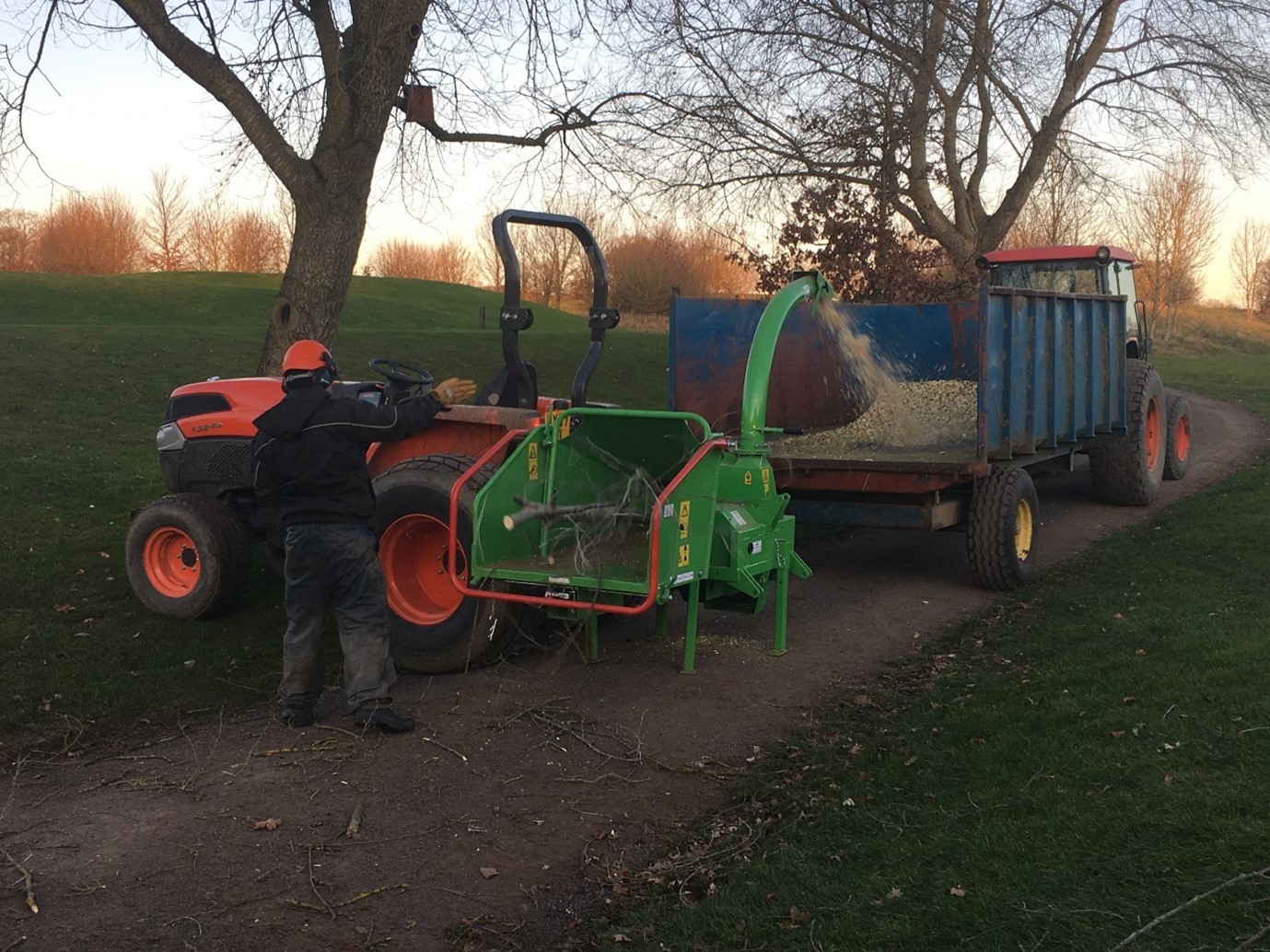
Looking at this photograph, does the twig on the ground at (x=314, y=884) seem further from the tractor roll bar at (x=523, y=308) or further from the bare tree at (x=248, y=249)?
the bare tree at (x=248, y=249)

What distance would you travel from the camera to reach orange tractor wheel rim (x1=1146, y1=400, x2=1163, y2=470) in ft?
42.5

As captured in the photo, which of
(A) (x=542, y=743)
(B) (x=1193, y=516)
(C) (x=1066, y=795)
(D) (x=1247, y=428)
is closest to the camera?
(C) (x=1066, y=795)

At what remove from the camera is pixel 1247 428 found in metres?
19.3

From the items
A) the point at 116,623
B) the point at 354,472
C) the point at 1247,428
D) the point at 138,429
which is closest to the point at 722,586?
the point at 354,472

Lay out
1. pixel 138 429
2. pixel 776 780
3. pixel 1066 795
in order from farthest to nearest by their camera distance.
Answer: pixel 138 429
pixel 776 780
pixel 1066 795

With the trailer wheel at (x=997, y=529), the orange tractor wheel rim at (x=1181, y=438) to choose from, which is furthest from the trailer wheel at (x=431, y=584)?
the orange tractor wheel rim at (x=1181, y=438)

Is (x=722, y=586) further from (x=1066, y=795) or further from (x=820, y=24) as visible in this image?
(x=820, y=24)

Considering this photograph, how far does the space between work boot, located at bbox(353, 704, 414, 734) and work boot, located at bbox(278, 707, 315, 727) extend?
0.27 meters

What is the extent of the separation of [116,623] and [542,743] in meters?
3.33

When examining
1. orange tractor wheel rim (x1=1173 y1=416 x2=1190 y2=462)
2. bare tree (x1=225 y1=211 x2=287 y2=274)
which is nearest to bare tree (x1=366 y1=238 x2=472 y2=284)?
bare tree (x1=225 y1=211 x2=287 y2=274)

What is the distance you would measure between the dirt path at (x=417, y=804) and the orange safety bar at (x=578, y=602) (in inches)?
19.3

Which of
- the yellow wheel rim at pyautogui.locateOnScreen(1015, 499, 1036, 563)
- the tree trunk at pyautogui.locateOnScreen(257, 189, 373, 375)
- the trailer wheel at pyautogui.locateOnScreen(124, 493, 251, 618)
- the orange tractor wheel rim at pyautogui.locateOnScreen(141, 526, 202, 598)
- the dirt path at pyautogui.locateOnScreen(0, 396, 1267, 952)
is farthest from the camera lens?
the tree trunk at pyautogui.locateOnScreen(257, 189, 373, 375)

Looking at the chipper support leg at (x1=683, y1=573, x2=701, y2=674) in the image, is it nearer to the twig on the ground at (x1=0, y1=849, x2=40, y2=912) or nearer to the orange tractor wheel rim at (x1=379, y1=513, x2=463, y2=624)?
the orange tractor wheel rim at (x1=379, y1=513, x2=463, y2=624)

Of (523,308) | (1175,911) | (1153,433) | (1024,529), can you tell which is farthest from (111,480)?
(1175,911)
